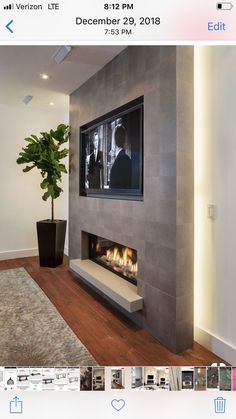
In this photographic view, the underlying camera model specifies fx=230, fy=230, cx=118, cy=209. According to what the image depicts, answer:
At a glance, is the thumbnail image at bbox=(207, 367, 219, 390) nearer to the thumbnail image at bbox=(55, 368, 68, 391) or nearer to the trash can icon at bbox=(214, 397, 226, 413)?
the trash can icon at bbox=(214, 397, 226, 413)

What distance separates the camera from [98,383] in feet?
1.48

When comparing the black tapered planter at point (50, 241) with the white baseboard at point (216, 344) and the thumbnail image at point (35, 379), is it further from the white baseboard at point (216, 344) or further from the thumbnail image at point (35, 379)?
the thumbnail image at point (35, 379)

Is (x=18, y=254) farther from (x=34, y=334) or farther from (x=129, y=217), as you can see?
(x=129, y=217)

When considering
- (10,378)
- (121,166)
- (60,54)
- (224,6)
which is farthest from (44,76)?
(10,378)

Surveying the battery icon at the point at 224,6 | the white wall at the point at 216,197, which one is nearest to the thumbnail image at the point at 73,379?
the battery icon at the point at 224,6

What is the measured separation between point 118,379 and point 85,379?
0.07m

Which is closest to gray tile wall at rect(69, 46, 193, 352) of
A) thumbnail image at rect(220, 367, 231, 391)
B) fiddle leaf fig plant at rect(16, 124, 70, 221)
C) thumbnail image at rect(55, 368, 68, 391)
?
thumbnail image at rect(220, 367, 231, 391)

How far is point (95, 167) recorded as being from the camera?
7.67 feet

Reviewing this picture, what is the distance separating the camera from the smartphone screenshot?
44cm

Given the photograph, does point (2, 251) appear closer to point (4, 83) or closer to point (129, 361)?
point (4, 83)

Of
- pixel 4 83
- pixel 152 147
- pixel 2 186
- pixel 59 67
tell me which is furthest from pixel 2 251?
pixel 152 147

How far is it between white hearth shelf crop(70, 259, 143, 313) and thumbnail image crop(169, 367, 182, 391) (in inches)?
43.9

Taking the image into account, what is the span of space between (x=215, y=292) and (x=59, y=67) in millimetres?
2221

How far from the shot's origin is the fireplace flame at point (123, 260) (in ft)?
6.16
